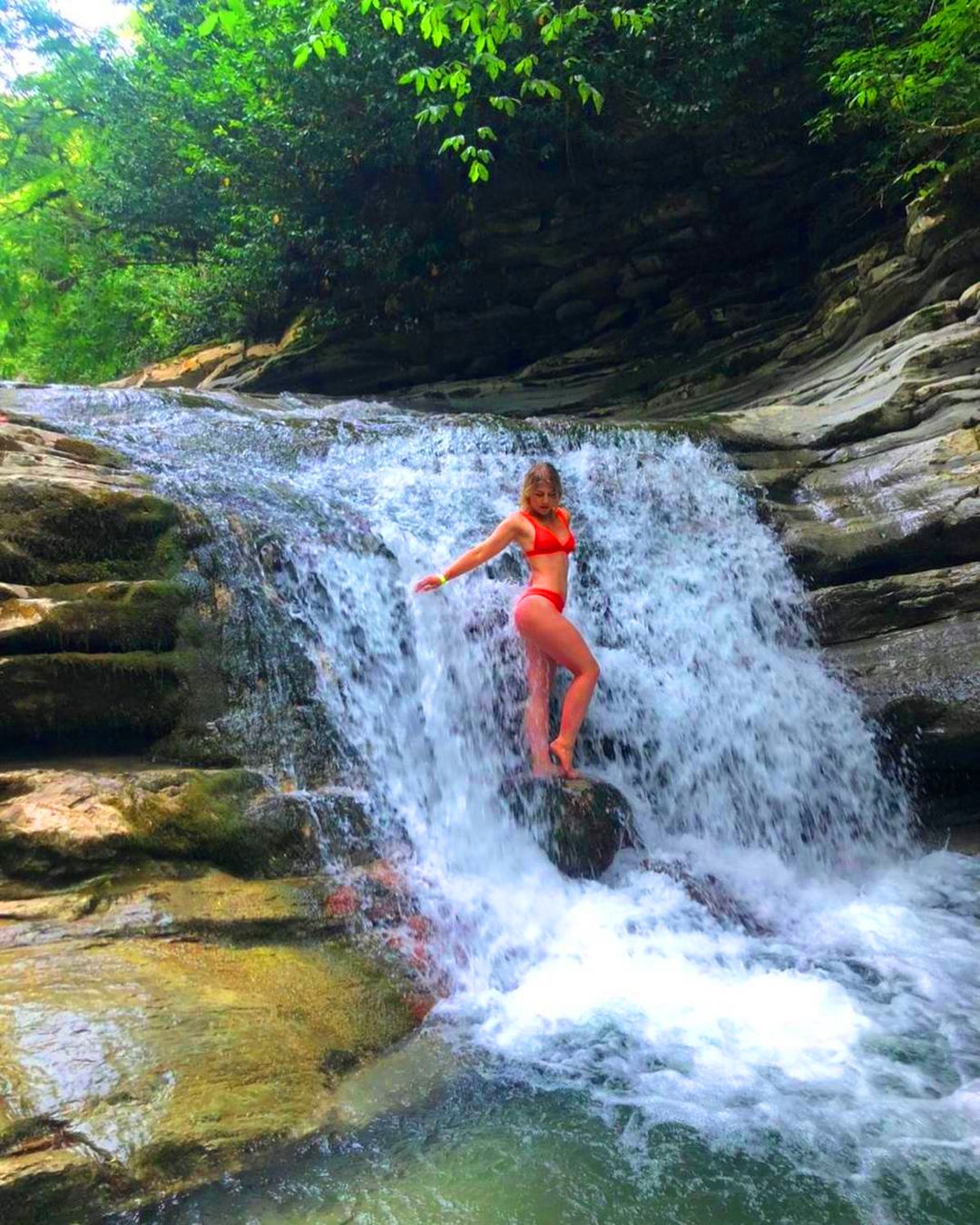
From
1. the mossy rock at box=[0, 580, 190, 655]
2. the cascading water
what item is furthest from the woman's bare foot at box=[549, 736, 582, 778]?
the mossy rock at box=[0, 580, 190, 655]

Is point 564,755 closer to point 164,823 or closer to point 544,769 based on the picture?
point 544,769

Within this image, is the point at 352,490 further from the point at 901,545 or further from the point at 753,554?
the point at 901,545

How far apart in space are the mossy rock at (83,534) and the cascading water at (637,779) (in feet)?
1.07

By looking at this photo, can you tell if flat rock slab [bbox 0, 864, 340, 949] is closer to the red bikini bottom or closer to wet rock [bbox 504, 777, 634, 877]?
wet rock [bbox 504, 777, 634, 877]

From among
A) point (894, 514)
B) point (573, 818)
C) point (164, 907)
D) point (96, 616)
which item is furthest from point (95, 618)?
point (894, 514)

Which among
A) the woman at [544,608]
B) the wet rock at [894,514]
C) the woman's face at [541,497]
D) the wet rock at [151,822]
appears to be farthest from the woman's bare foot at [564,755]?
the wet rock at [894,514]

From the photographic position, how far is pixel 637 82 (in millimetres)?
12344

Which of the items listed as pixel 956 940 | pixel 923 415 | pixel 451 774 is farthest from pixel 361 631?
pixel 923 415

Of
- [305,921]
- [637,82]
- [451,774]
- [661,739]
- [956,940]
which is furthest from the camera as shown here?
[637,82]

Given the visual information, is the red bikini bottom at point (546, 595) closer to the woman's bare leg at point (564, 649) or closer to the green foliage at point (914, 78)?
the woman's bare leg at point (564, 649)

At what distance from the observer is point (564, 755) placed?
5164mm

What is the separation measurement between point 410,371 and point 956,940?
1271cm

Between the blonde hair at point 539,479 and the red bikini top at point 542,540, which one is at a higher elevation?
the blonde hair at point 539,479

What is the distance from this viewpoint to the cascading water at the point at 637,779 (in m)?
3.17
